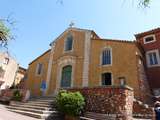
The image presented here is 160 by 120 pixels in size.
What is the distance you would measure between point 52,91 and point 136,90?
357 inches

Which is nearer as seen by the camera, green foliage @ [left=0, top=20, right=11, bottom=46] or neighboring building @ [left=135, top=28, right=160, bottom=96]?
green foliage @ [left=0, top=20, right=11, bottom=46]

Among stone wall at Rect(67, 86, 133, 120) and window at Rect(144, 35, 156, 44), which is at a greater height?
window at Rect(144, 35, 156, 44)

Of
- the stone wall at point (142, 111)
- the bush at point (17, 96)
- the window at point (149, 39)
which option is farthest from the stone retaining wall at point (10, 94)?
the window at point (149, 39)

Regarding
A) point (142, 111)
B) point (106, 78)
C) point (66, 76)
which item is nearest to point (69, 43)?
point (66, 76)

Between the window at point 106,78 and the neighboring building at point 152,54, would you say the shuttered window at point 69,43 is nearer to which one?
the window at point 106,78

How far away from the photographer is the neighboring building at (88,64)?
49.6ft

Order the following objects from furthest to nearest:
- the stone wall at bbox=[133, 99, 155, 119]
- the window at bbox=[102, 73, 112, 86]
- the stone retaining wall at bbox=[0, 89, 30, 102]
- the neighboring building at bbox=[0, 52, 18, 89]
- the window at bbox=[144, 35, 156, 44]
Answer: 1. the neighboring building at bbox=[0, 52, 18, 89]
2. the window at bbox=[144, 35, 156, 44]
3. the window at bbox=[102, 73, 112, 86]
4. the stone retaining wall at bbox=[0, 89, 30, 102]
5. the stone wall at bbox=[133, 99, 155, 119]

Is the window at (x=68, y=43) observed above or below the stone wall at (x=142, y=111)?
above

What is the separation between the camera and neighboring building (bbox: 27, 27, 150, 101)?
49.6ft

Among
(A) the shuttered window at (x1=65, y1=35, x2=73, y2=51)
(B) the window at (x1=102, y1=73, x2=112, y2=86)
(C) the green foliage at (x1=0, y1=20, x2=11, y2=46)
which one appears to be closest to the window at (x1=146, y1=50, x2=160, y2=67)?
(B) the window at (x1=102, y1=73, x2=112, y2=86)

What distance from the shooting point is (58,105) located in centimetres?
1115

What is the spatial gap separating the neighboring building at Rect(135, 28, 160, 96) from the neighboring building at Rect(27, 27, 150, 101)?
94 centimetres

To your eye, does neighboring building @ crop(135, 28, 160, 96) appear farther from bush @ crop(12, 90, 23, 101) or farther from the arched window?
bush @ crop(12, 90, 23, 101)

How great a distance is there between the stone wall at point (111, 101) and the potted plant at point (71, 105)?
2.45 feet
